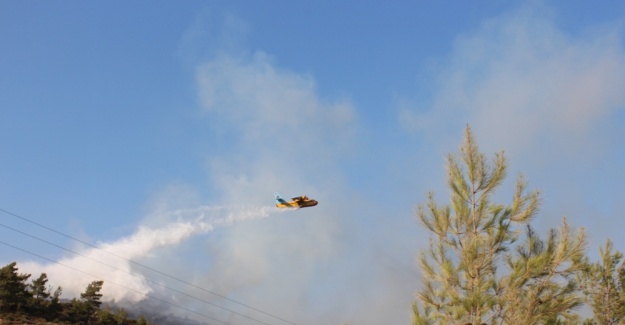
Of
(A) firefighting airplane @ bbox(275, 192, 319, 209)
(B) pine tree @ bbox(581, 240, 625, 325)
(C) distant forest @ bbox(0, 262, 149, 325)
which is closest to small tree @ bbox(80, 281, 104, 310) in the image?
(C) distant forest @ bbox(0, 262, 149, 325)

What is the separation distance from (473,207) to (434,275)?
232 centimetres

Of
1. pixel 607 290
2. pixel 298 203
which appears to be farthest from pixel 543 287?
pixel 298 203

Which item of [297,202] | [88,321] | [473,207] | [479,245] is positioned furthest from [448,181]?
[88,321]

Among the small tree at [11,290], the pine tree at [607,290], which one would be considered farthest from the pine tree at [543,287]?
the small tree at [11,290]

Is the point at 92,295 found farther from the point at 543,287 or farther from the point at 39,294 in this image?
the point at 543,287

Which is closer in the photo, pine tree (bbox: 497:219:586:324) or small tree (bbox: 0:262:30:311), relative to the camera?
pine tree (bbox: 497:219:586:324)

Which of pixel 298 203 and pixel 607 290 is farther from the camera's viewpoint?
pixel 298 203

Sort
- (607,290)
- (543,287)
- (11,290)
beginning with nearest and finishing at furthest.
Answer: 1. (543,287)
2. (607,290)
3. (11,290)

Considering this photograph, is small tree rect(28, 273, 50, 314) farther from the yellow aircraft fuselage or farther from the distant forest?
the yellow aircraft fuselage

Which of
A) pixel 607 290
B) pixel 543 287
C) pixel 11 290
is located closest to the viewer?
pixel 543 287

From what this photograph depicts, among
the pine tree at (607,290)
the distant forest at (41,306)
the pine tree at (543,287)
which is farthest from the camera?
the distant forest at (41,306)

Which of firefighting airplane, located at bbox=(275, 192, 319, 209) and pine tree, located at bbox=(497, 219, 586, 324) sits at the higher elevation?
firefighting airplane, located at bbox=(275, 192, 319, 209)

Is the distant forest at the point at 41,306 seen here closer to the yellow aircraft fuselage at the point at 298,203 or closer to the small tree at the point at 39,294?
the small tree at the point at 39,294

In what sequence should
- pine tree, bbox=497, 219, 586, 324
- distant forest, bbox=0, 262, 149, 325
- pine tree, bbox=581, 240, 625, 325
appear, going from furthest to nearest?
distant forest, bbox=0, 262, 149, 325
pine tree, bbox=581, 240, 625, 325
pine tree, bbox=497, 219, 586, 324
